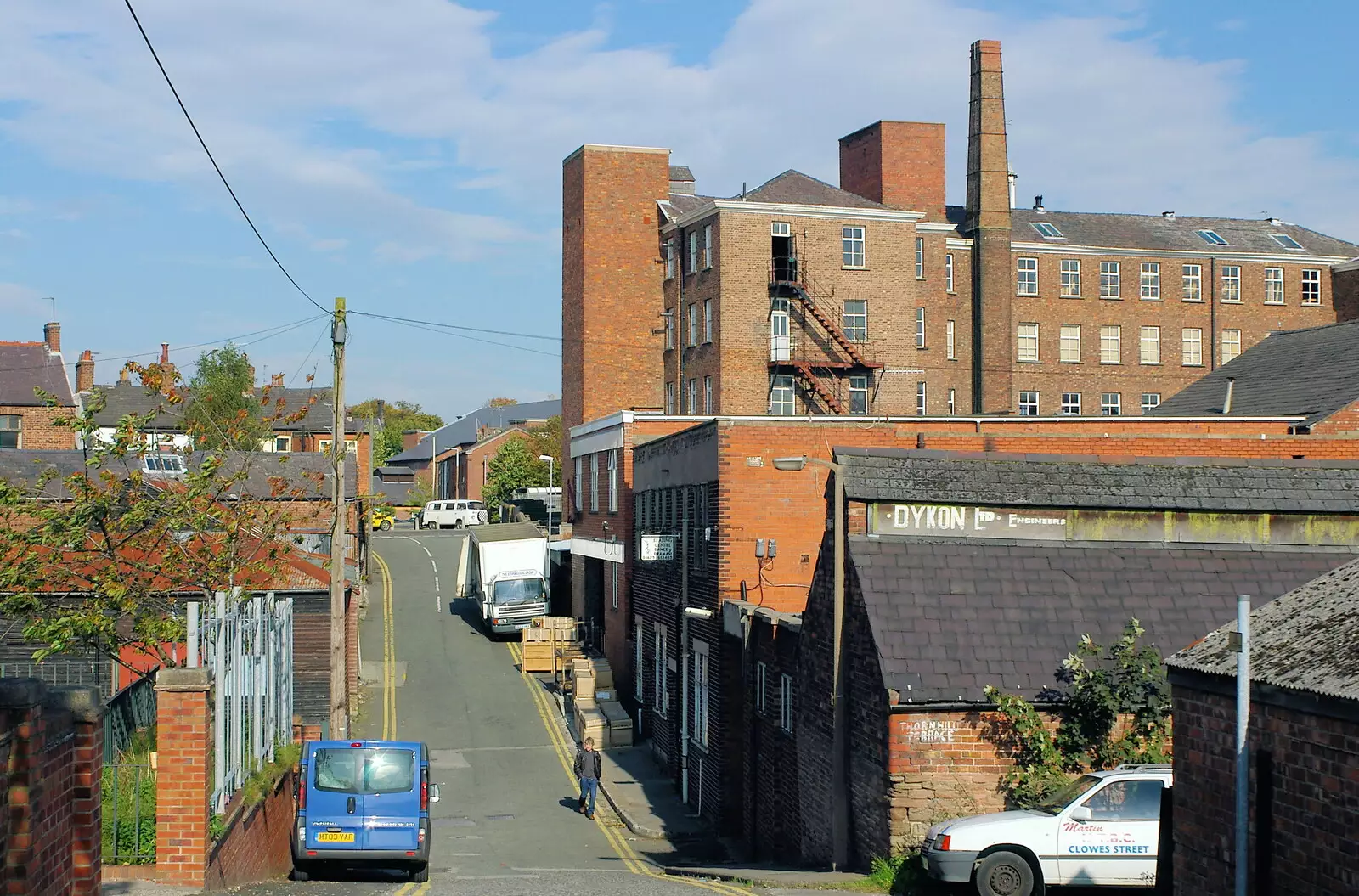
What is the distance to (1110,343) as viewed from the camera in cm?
6769

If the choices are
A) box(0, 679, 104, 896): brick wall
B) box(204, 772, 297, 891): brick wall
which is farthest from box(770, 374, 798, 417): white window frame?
box(0, 679, 104, 896): brick wall

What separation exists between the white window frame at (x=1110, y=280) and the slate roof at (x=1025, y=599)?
50267 millimetres

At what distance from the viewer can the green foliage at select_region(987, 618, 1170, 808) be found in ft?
53.9

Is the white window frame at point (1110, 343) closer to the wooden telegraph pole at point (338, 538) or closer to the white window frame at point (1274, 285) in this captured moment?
the white window frame at point (1274, 285)

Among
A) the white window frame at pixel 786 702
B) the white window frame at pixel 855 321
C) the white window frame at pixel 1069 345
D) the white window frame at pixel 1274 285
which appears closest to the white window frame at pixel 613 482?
the white window frame at pixel 786 702

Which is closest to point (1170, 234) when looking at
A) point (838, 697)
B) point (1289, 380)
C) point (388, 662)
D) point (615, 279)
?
point (615, 279)

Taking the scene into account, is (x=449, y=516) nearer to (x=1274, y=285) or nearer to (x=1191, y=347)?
(x=1191, y=347)

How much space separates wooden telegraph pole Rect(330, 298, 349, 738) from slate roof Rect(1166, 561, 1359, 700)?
17.7 meters

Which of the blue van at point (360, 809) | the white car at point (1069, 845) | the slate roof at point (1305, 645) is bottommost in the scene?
the blue van at point (360, 809)

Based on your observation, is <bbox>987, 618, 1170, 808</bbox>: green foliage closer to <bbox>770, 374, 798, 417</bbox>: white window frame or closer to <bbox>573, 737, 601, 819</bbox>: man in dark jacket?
<bbox>573, 737, 601, 819</bbox>: man in dark jacket

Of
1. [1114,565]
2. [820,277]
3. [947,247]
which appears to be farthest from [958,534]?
[947,247]

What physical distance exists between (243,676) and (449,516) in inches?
2864

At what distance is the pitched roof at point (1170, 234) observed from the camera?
68250mm

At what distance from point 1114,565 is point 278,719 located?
1388 centimetres
